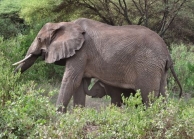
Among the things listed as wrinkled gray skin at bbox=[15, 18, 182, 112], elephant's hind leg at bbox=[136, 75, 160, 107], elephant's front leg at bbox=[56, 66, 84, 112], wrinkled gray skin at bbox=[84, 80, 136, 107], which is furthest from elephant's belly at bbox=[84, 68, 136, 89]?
wrinkled gray skin at bbox=[84, 80, 136, 107]

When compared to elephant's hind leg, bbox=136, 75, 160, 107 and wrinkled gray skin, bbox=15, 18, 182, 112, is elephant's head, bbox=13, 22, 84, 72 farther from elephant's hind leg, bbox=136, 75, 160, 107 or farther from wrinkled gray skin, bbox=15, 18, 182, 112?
elephant's hind leg, bbox=136, 75, 160, 107

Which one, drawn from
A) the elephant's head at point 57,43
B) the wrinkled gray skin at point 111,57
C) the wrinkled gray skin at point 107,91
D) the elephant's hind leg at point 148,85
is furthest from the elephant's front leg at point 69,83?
the elephant's hind leg at point 148,85

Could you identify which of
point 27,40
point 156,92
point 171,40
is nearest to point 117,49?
point 156,92

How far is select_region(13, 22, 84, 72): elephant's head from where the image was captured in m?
5.94

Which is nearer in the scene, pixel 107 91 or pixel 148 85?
pixel 148 85

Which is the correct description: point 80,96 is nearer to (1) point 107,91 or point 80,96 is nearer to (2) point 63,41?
(1) point 107,91

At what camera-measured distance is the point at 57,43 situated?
6074 mm

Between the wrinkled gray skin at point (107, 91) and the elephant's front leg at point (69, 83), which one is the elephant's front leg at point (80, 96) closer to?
the wrinkled gray skin at point (107, 91)

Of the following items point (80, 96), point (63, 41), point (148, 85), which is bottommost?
point (80, 96)

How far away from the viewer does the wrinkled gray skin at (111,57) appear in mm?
5898

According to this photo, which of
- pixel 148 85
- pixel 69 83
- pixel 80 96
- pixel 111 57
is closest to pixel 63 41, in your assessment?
pixel 69 83

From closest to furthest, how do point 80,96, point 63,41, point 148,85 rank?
point 148,85
point 63,41
point 80,96

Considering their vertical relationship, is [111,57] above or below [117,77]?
above

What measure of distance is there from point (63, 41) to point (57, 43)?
0.10m
